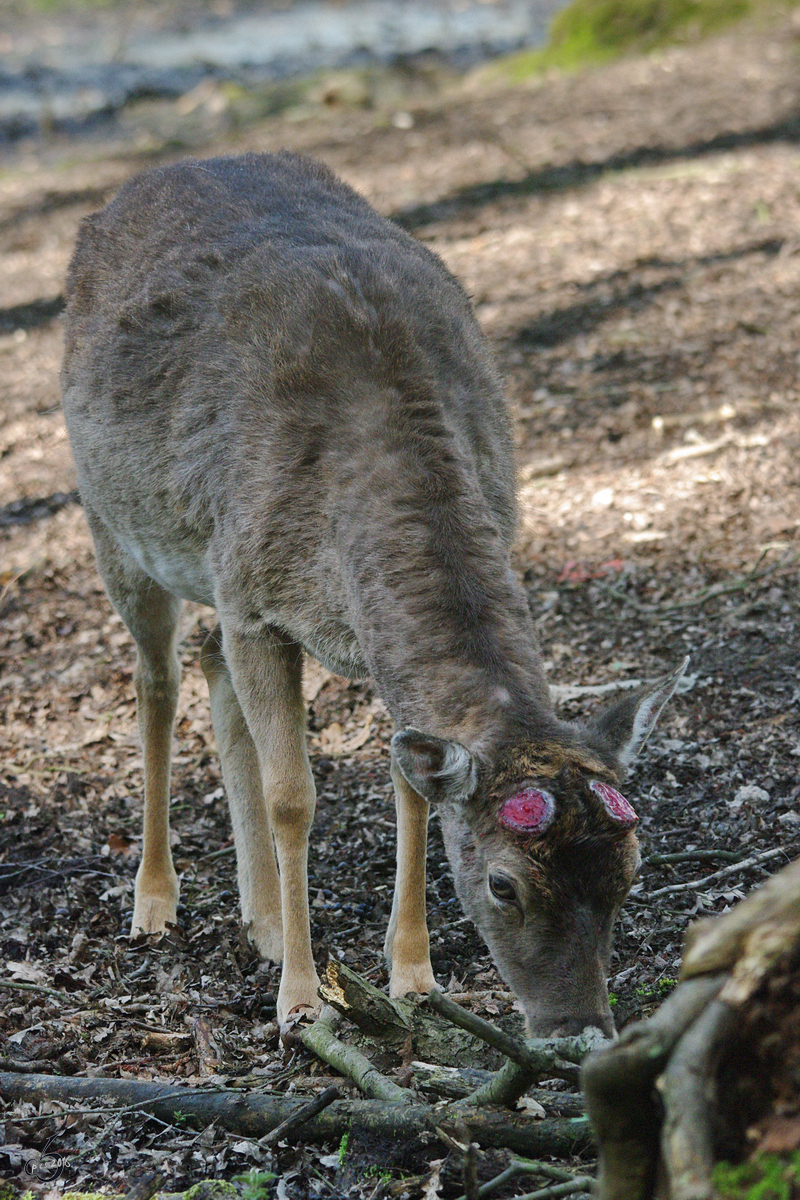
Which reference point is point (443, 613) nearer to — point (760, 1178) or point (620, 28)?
point (760, 1178)

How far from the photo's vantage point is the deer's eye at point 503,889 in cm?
384

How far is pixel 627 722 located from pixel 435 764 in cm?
67

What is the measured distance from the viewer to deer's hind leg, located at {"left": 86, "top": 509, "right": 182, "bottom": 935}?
6141mm

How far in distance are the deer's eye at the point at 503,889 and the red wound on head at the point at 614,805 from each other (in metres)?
0.40

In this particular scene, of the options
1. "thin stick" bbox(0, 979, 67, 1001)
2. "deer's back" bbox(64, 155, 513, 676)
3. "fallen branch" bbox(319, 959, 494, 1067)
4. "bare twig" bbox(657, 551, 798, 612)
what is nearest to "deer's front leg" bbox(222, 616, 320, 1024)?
"deer's back" bbox(64, 155, 513, 676)

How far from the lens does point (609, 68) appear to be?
20.8m

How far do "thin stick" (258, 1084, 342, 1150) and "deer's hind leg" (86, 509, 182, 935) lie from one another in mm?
2526

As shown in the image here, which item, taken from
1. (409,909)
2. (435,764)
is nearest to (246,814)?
(409,909)

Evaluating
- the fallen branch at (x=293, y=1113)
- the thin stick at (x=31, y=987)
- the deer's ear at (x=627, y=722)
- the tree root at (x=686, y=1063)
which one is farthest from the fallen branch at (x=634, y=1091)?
the thin stick at (x=31, y=987)

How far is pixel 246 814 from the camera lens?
5969mm

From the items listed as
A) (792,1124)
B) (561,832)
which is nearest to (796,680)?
(561,832)

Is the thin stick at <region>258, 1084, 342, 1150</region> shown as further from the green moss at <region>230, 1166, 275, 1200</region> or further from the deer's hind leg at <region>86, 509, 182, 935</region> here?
the deer's hind leg at <region>86, 509, 182, 935</region>

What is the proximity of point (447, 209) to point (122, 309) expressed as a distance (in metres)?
9.87

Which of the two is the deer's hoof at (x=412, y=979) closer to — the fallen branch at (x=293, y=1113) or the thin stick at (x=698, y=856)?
the thin stick at (x=698, y=856)
